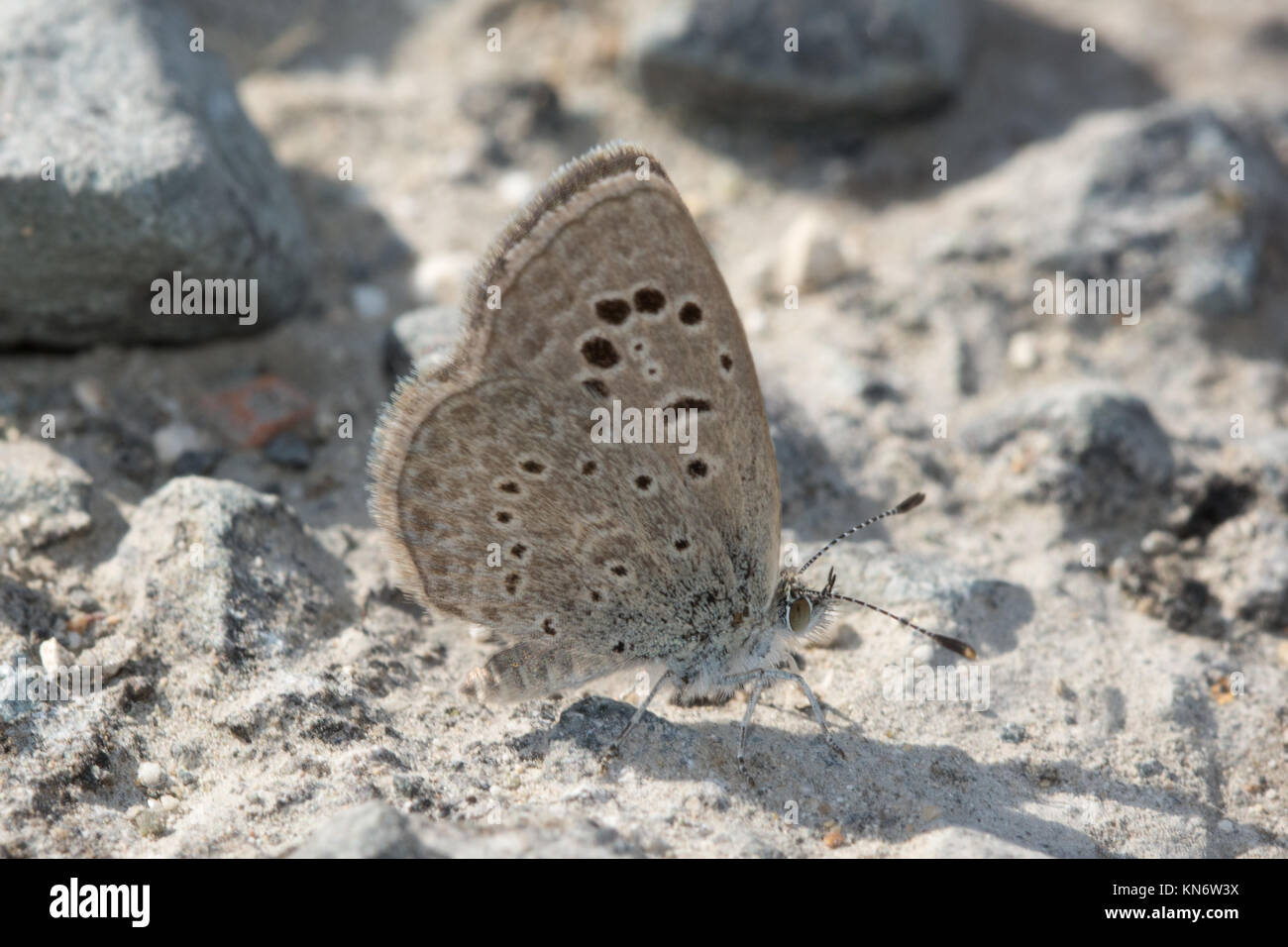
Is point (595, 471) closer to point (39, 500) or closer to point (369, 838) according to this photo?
point (369, 838)

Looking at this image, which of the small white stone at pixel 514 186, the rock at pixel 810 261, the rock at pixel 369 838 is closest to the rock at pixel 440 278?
the small white stone at pixel 514 186

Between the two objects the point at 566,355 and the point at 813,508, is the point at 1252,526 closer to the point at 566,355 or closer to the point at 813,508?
the point at 813,508

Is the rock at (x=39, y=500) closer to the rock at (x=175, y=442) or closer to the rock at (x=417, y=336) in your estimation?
the rock at (x=175, y=442)

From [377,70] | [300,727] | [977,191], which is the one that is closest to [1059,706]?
[300,727]

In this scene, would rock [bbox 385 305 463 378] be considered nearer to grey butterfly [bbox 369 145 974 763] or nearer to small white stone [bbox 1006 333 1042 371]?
grey butterfly [bbox 369 145 974 763]

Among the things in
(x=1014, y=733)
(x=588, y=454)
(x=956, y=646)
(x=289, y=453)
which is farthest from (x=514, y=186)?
(x=1014, y=733)

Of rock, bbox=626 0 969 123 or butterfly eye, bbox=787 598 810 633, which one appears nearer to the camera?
butterfly eye, bbox=787 598 810 633

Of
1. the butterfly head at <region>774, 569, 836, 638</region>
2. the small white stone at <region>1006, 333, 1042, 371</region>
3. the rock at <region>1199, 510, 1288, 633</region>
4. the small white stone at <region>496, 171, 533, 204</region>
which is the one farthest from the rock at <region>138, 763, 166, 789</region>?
the small white stone at <region>1006, 333, 1042, 371</region>
